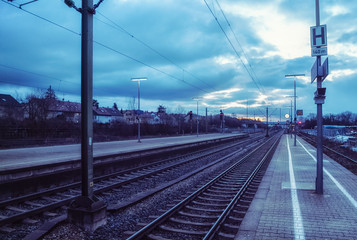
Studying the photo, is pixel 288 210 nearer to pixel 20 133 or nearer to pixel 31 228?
pixel 31 228

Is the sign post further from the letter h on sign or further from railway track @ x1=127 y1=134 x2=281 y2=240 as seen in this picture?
railway track @ x1=127 y1=134 x2=281 y2=240

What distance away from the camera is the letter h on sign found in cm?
827

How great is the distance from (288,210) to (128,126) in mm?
42361

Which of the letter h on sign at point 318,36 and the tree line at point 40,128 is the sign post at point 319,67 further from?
the tree line at point 40,128

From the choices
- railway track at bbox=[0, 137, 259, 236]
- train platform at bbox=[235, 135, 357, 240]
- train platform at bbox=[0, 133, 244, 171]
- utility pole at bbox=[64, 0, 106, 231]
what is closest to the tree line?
train platform at bbox=[0, 133, 244, 171]

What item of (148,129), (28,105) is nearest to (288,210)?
(28,105)

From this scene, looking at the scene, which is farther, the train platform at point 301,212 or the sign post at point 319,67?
the sign post at point 319,67

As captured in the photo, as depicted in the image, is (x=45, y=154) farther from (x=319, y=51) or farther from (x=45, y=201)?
(x=319, y=51)

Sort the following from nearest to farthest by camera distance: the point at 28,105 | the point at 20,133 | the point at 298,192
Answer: the point at 298,192 < the point at 20,133 < the point at 28,105

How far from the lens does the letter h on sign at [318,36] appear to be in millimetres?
8266

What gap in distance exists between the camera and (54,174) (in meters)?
10.9

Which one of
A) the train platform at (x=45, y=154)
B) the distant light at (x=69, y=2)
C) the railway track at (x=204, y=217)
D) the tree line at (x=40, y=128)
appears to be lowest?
the railway track at (x=204, y=217)

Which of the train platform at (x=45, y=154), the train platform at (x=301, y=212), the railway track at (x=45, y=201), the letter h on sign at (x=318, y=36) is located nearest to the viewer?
the train platform at (x=301, y=212)

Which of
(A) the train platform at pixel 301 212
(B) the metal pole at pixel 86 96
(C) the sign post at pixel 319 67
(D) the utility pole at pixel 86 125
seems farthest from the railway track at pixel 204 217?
(C) the sign post at pixel 319 67
